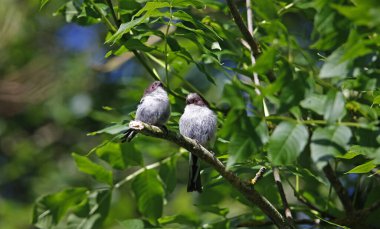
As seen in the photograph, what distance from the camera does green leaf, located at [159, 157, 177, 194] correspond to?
13.3 feet

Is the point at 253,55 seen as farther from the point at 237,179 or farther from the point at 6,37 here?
the point at 6,37

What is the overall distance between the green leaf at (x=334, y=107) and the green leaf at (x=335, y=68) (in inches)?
3.4

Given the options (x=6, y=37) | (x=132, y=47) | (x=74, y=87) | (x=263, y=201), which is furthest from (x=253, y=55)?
(x=6, y=37)

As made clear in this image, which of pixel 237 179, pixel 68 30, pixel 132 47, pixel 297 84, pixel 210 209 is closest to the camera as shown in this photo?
pixel 297 84

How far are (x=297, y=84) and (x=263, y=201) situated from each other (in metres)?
0.96

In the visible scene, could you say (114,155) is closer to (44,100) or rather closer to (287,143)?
(287,143)

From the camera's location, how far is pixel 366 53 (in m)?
2.19

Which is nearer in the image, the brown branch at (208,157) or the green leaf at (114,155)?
A: the brown branch at (208,157)

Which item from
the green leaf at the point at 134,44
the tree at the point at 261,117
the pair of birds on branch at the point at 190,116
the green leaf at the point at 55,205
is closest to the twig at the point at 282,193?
the tree at the point at 261,117

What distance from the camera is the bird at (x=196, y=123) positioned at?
3912 millimetres

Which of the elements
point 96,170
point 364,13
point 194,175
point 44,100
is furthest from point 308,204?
point 44,100

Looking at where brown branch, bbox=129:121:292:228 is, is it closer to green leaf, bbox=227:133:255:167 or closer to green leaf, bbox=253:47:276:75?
green leaf, bbox=227:133:255:167

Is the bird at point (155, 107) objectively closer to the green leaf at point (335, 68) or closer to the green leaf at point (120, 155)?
the green leaf at point (120, 155)

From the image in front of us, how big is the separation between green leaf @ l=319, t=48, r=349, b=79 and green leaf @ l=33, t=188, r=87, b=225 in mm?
2312
